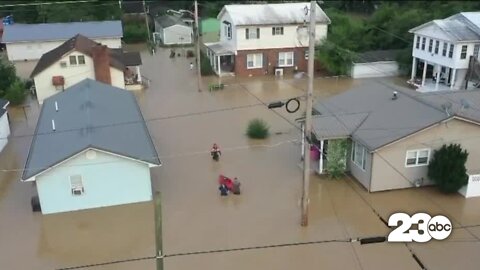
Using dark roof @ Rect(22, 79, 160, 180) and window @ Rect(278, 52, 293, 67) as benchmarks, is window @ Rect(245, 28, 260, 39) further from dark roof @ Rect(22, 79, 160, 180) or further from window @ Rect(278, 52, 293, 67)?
dark roof @ Rect(22, 79, 160, 180)

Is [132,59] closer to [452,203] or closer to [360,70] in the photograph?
[360,70]

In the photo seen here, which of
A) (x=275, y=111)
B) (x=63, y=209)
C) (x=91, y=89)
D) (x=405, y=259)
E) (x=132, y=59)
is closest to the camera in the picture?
(x=405, y=259)

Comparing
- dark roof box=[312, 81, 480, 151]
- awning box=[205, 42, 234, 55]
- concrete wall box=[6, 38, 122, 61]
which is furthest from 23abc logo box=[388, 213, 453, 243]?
concrete wall box=[6, 38, 122, 61]

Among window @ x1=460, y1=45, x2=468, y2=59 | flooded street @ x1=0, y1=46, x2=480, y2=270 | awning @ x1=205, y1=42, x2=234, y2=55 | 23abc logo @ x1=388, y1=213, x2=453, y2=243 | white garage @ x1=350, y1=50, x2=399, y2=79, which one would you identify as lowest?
flooded street @ x1=0, y1=46, x2=480, y2=270

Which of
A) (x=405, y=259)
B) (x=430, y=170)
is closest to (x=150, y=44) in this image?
(x=430, y=170)

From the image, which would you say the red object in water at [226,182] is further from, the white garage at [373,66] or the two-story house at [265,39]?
the white garage at [373,66]

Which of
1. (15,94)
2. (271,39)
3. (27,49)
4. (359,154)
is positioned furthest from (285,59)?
(27,49)
